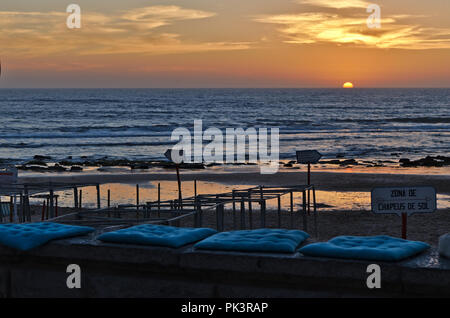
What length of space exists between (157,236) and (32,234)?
1320 millimetres

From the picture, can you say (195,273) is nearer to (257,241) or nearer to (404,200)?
(257,241)

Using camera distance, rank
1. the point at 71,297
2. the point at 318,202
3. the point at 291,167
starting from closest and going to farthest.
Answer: the point at 71,297, the point at 318,202, the point at 291,167

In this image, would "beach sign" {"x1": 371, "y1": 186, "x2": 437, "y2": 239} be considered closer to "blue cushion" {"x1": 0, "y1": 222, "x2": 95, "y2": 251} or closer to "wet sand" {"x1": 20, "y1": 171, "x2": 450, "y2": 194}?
"blue cushion" {"x1": 0, "y1": 222, "x2": 95, "y2": 251}

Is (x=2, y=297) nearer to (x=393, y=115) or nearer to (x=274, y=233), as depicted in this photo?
(x=274, y=233)

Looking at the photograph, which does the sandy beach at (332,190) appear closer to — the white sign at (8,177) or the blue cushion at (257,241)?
the white sign at (8,177)

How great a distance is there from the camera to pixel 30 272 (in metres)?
6.12

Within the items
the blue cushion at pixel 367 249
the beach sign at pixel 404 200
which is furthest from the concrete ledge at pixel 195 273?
the beach sign at pixel 404 200

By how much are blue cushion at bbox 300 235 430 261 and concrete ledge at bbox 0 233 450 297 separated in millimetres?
66

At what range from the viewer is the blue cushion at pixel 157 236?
5.88m

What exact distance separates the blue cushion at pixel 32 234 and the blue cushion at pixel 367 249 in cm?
244

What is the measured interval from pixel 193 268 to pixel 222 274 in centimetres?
27

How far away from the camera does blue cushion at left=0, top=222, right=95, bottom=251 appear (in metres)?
6.14

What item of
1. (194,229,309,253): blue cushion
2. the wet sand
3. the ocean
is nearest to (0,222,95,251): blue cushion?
(194,229,309,253): blue cushion
